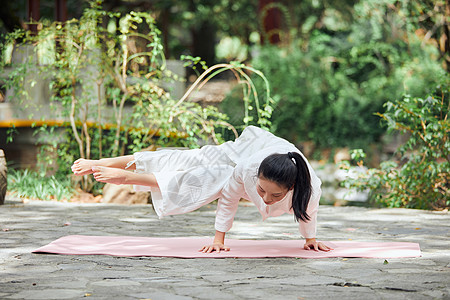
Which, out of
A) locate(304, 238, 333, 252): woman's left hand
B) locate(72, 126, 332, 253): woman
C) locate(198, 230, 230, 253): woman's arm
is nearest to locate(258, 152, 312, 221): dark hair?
locate(72, 126, 332, 253): woman

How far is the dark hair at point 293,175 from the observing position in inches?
138

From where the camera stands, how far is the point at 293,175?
354 cm

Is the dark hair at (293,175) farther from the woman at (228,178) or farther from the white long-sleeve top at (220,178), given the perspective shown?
the white long-sleeve top at (220,178)

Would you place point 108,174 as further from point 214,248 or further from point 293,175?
point 293,175

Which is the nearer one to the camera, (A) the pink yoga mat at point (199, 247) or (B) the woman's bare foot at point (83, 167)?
(A) the pink yoga mat at point (199, 247)

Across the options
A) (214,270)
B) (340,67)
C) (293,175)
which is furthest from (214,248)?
(340,67)

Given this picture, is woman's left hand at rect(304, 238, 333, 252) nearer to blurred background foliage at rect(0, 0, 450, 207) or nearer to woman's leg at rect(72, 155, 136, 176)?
woman's leg at rect(72, 155, 136, 176)

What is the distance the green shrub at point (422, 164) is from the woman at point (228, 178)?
2567 millimetres

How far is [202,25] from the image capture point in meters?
18.8

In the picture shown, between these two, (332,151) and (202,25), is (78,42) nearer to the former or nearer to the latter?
(332,151)

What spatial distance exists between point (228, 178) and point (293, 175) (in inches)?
22.1

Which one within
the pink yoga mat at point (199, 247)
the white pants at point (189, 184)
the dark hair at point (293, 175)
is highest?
the dark hair at point (293, 175)

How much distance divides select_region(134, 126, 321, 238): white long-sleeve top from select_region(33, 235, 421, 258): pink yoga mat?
189 mm

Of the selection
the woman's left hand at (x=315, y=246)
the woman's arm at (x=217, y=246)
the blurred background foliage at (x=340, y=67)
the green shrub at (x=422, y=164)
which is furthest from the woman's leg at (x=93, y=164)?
the blurred background foliage at (x=340, y=67)
